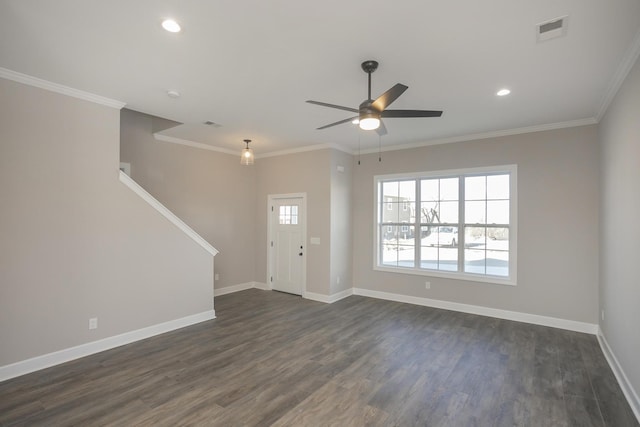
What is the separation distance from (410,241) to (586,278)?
262 cm

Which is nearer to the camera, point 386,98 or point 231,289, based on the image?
point 386,98

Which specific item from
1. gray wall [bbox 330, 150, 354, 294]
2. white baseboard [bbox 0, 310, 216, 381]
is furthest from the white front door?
white baseboard [bbox 0, 310, 216, 381]

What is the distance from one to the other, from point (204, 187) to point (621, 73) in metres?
6.16

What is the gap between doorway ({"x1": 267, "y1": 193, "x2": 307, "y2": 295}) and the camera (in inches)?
253

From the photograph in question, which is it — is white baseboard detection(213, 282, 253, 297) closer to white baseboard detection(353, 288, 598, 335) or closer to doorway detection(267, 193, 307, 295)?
doorway detection(267, 193, 307, 295)

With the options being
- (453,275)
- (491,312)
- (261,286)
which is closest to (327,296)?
(261,286)

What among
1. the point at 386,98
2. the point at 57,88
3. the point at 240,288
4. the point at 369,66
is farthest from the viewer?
the point at 240,288

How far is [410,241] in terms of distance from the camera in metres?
6.07

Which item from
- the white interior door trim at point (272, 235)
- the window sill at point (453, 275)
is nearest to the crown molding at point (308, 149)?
the white interior door trim at point (272, 235)

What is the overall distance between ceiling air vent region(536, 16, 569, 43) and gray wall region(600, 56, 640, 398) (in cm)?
84

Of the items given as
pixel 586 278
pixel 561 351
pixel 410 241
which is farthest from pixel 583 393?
pixel 410 241

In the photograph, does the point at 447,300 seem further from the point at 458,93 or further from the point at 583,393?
the point at 458,93

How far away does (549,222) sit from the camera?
15.4 feet

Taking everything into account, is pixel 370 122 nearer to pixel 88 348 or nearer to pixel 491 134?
pixel 491 134
